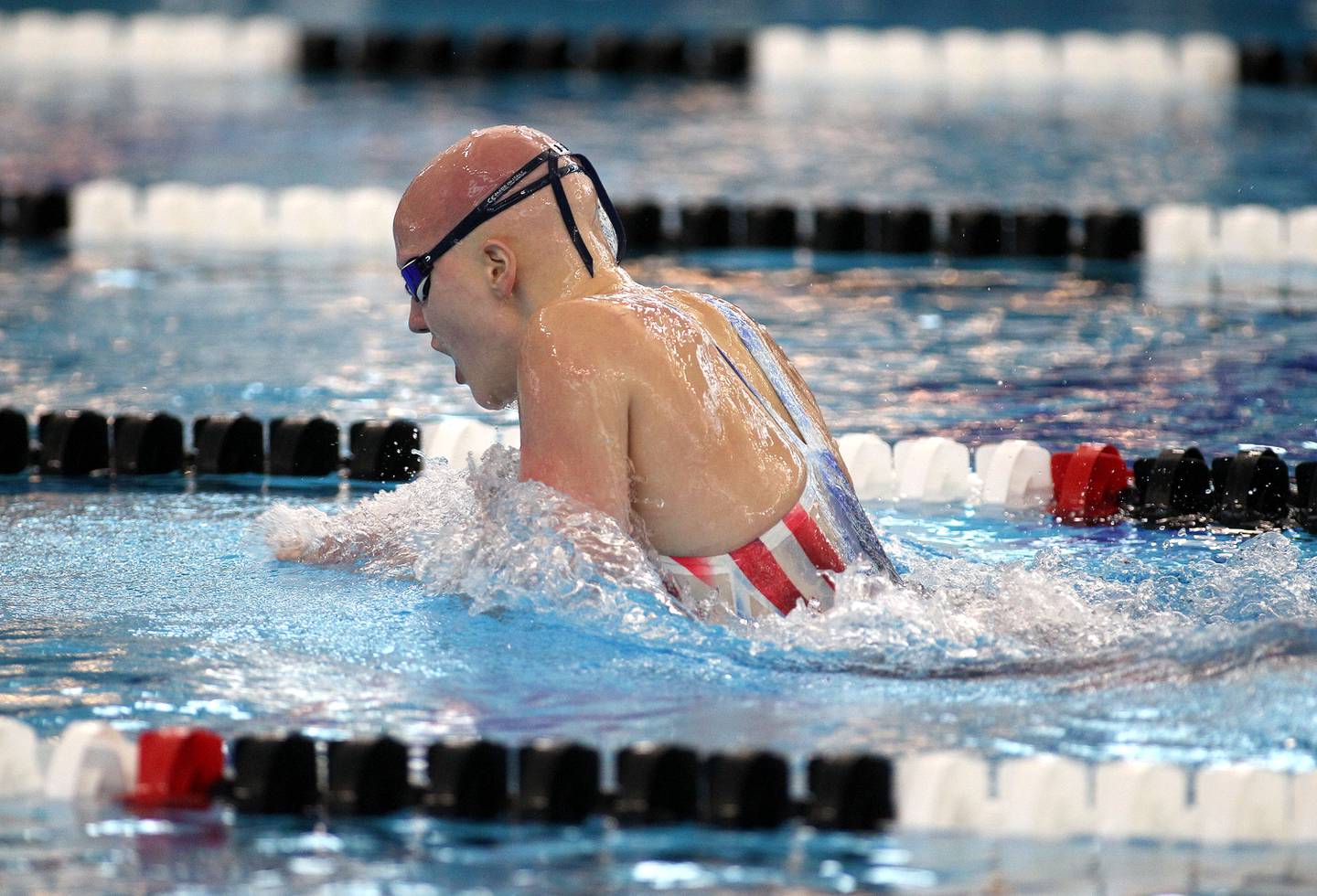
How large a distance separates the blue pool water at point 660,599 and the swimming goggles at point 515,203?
1.09ft

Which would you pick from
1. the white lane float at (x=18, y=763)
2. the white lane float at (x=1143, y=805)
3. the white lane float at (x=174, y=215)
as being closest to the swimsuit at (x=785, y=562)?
the white lane float at (x=1143, y=805)

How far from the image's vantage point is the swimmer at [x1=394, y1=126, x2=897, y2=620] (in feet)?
9.16

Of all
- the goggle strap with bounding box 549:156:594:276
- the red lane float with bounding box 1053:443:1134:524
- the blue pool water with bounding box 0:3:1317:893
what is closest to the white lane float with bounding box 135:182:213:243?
the blue pool water with bounding box 0:3:1317:893

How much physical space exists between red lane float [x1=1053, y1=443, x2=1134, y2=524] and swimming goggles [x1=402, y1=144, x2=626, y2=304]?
4.78 feet

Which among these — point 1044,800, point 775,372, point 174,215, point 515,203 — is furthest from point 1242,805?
point 174,215

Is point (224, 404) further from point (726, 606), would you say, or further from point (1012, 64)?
point (1012, 64)

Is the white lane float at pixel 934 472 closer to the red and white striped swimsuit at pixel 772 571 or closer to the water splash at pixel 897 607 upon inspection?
the water splash at pixel 897 607

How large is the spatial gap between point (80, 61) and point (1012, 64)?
4.73 meters

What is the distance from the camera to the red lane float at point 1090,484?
13.1 feet

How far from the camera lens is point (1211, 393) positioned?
188 inches

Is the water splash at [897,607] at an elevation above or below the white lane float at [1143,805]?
above

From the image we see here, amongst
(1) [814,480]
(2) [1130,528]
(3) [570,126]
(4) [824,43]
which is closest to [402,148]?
(3) [570,126]

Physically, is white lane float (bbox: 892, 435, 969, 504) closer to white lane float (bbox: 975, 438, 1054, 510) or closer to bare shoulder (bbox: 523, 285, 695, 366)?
white lane float (bbox: 975, 438, 1054, 510)

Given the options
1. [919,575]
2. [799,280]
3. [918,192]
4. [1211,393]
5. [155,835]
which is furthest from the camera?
[918,192]
